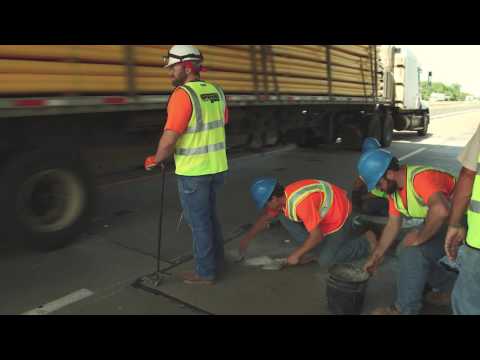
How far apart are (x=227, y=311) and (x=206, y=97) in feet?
5.35

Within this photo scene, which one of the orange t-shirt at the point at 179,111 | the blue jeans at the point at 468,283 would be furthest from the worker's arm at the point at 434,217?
the orange t-shirt at the point at 179,111

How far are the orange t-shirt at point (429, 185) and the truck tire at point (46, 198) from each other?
314 centimetres

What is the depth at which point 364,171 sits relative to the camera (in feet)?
Answer: 10.4

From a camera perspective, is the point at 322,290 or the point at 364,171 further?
the point at 322,290

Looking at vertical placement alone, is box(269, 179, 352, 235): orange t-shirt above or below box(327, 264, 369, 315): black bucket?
above

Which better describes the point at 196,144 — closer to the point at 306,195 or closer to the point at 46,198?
the point at 306,195

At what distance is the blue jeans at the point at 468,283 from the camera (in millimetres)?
2125

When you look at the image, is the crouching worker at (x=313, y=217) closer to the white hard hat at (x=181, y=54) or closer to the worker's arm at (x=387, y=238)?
the worker's arm at (x=387, y=238)

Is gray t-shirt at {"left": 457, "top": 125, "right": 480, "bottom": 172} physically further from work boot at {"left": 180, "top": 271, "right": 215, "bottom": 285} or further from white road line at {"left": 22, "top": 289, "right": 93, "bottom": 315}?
white road line at {"left": 22, "top": 289, "right": 93, "bottom": 315}

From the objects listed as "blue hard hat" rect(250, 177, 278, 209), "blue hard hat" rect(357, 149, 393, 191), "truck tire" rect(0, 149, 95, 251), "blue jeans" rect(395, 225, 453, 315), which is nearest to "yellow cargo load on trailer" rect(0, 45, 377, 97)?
"truck tire" rect(0, 149, 95, 251)

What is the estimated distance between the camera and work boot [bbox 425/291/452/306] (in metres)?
3.33

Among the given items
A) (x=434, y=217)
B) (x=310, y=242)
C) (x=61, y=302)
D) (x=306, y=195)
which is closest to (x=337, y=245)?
(x=310, y=242)
